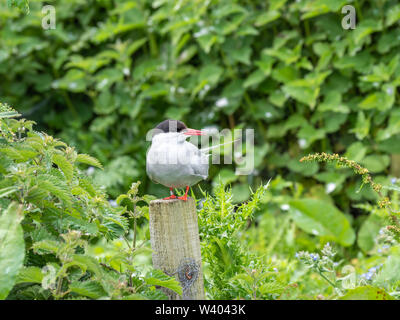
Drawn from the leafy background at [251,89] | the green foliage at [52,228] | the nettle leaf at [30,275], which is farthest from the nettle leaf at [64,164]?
the leafy background at [251,89]

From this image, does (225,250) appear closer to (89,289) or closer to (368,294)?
(368,294)

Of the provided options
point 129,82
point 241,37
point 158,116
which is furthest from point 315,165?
point 129,82

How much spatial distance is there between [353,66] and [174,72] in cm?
140

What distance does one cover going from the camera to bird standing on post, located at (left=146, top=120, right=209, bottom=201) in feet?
5.57

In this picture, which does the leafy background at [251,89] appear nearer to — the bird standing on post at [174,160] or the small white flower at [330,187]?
the small white flower at [330,187]

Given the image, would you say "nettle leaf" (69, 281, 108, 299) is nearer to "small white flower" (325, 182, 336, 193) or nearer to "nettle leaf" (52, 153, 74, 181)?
"nettle leaf" (52, 153, 74, 181)

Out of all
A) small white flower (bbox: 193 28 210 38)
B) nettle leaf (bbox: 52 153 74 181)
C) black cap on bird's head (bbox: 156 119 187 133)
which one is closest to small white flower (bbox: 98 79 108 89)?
small white flower (bbox: 193 28 210 38)

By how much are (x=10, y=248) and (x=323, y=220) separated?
2164mm

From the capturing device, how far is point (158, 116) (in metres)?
4.26

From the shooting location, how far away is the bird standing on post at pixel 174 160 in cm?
170

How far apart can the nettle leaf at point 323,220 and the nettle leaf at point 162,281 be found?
5.45ft

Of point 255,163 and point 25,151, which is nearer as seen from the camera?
point 25,151

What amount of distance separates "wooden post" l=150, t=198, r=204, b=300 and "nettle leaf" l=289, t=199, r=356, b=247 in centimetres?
148
